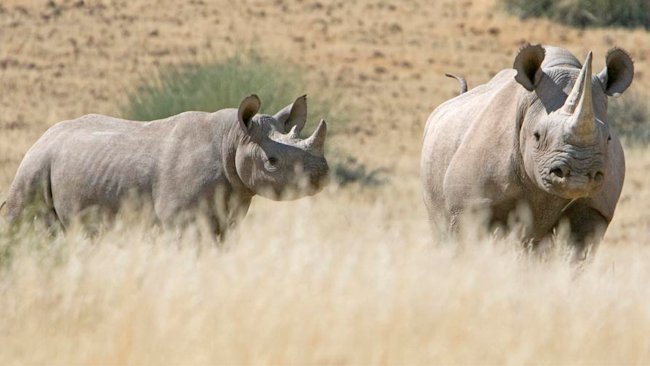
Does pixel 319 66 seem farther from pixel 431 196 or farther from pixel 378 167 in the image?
pixel 431 196

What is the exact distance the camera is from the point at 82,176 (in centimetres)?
1016

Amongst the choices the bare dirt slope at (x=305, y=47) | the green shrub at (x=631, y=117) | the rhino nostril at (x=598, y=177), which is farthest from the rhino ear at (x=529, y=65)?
the green shrub at (x=631, y=117)

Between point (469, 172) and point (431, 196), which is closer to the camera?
point (469, 172)

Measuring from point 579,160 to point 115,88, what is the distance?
23.1m

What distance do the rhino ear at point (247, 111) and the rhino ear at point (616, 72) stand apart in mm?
2256

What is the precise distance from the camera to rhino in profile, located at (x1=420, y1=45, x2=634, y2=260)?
7.95m

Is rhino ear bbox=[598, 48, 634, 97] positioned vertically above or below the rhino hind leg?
above

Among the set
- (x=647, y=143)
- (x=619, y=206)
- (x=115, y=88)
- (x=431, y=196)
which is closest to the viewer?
(x=431, y=196)

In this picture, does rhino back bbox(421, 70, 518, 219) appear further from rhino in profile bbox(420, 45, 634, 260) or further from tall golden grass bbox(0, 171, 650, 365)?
tall golden grass bbox(0, 171, 650, 365)

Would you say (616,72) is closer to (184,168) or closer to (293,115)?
(293,115)

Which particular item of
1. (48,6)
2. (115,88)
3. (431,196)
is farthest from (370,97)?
(431,196)

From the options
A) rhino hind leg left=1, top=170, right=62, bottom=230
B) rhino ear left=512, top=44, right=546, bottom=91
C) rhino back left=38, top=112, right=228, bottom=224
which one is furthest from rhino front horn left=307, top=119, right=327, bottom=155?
rhino hind leg left=1, top=170, right=62, bottom=230

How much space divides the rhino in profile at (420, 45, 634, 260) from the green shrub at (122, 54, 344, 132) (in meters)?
10.7

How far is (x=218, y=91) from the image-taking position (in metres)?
20.4
